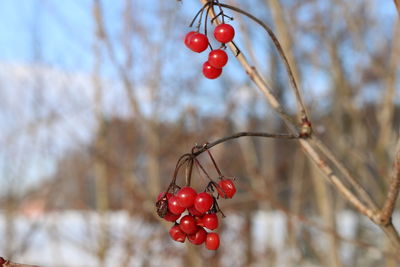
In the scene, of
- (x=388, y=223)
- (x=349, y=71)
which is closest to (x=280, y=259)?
(x=349, y=71)

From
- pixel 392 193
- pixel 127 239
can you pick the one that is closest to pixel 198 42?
pixel 392 193

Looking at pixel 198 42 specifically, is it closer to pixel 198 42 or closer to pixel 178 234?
pixel 198 42

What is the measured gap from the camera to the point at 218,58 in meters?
0.84

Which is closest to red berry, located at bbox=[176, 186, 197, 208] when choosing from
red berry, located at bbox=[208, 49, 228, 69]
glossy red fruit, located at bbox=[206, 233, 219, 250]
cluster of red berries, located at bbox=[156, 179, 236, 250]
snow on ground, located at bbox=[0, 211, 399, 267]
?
cluster of red berries, located at bbox=[156, 179, 236, 250]

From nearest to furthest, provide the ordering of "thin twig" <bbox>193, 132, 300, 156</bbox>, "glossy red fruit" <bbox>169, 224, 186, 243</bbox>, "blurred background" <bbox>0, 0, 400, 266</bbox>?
"thin twig" <bbox>193, 132, 300, 156</bbox>
"glossy red fruit" <bbox>169, 224, 186, 243</bbox>
"blurred background" <bbox>0, 0, 400, 266</bbox>

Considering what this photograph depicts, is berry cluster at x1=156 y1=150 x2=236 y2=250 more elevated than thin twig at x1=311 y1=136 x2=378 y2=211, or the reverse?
thin twig at x1=311 y1=136 x2=378 y2=211

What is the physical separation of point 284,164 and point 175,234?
6.77m

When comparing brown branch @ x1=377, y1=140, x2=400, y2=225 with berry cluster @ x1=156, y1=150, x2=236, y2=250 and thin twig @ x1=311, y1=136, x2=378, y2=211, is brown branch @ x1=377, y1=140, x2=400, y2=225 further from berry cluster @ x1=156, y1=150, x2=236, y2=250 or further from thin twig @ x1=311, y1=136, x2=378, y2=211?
berry cluster @ x1=156, y1=150, x2=236, y2=250

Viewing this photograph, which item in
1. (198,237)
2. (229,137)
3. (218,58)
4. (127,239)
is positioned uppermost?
(127,239)

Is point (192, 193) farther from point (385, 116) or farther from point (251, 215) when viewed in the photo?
point (251, 215)

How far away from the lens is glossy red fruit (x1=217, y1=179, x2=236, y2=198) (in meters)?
0.84

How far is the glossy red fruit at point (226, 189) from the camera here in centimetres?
84

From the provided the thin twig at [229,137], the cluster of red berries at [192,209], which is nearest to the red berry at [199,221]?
the cluster of red berries at [192,209]

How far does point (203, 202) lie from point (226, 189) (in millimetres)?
72
